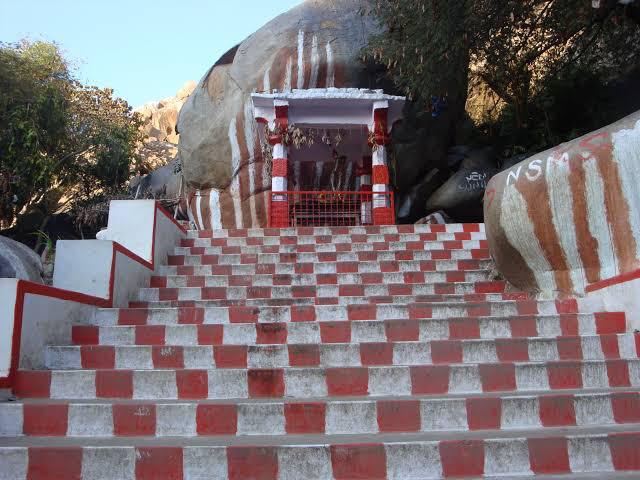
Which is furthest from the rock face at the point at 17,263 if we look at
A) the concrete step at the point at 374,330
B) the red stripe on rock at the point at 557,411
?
the red stripe on rock at the point at 557,411

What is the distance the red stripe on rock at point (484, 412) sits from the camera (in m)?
3.62

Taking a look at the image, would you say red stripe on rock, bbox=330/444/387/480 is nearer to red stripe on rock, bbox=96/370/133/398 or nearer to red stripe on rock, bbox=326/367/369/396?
red stripe on rock, bbox=326/367/369/396

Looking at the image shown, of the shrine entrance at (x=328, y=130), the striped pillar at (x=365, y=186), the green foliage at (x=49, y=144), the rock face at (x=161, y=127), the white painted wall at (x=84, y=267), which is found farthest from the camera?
the rock face at (x=161, y=127)

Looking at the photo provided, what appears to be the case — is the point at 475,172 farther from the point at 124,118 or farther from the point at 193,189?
the point at 124,118

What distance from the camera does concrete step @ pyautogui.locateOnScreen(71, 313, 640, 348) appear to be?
477 centimetres

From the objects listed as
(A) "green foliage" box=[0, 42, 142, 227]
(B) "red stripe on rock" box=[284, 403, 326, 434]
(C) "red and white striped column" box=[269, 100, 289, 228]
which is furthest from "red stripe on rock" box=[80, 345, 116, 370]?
(A) "green foliage" box=[0, 42, 142, 227]

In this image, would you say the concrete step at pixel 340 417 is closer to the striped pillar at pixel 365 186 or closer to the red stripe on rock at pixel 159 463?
the red stripe on rock at pixel 159 463

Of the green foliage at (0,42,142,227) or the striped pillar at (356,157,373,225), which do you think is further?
the green foliage at (0,42,142,227)

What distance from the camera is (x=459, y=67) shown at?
383 inches

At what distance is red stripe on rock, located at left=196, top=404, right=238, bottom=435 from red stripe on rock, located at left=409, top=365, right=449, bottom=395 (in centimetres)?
123

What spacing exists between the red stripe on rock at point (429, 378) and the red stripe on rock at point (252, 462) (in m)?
1.23

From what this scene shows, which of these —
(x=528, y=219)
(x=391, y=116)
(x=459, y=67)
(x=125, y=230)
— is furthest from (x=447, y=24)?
(x=125, y=230)

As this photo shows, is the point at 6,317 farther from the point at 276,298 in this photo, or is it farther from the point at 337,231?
the point at 337,231

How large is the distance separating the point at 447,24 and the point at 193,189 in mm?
8004
